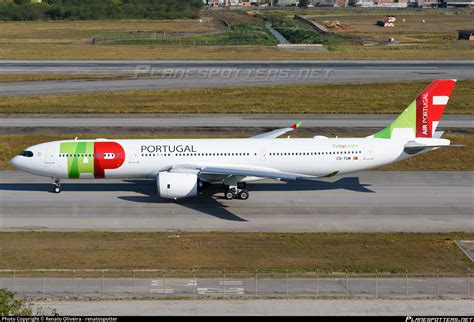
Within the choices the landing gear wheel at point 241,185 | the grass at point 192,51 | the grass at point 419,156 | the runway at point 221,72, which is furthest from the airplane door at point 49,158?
the grass at point 192,51

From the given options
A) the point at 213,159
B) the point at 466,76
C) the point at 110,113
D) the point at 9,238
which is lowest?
the point at 9,238

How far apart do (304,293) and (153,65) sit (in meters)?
89.3

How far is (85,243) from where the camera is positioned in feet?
147

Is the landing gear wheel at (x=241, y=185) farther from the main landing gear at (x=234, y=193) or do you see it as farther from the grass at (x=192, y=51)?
the grass at (x=192, y=51)

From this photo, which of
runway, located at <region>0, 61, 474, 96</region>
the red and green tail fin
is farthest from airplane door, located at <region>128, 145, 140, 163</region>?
runway, located at <region>0, 61, 474, 96</region>

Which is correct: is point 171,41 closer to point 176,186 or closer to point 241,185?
point 241,185

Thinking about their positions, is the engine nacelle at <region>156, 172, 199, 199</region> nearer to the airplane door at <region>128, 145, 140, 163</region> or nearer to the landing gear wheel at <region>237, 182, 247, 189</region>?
the airplane door at <region>128, 145, 140, 163</region>

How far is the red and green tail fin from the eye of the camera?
56156 millimetres

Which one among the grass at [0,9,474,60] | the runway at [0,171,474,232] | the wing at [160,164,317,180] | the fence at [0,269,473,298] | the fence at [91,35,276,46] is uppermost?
the fence at [91,35,276,46]

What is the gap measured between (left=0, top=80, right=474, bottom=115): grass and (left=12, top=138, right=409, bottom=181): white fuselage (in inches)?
1208

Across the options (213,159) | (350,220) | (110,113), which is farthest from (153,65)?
(350,220)

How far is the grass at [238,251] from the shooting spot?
41062 millimetres

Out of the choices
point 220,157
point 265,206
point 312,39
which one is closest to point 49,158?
point 220,157

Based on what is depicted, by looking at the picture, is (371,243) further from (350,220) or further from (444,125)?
(444,125)
